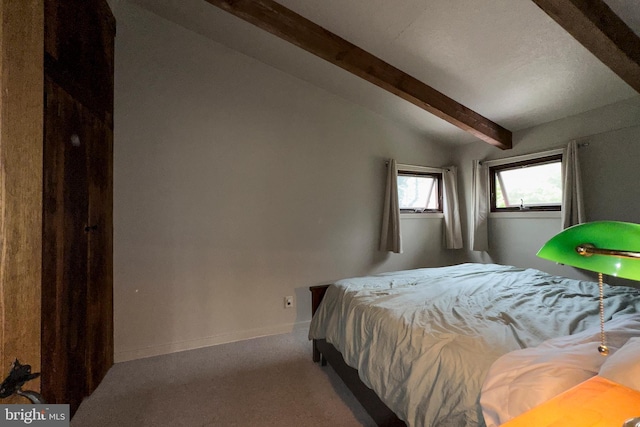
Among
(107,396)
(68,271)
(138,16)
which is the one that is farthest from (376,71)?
(107,396)

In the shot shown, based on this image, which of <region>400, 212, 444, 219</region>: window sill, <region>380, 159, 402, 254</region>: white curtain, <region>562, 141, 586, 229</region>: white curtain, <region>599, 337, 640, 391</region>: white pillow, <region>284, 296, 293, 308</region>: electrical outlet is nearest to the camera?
<region>599, 337, 640, 391</region>: white pillow

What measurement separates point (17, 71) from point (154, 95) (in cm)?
217

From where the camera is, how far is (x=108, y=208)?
6.67 feet

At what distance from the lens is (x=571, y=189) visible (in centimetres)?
241

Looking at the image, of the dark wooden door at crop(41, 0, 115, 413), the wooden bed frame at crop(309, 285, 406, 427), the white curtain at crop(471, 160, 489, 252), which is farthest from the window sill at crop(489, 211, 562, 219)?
the dark wooden door at crop(41, 0, 115, 413)

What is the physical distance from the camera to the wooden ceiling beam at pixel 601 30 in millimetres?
1372

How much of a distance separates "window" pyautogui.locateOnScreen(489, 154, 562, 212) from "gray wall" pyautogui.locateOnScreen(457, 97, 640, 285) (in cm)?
13

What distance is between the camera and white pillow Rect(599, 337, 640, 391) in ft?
1.89

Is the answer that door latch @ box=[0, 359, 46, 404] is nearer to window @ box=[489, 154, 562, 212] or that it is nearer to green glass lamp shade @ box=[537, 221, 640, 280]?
green glass lamp shade @ box=[537, 221, 640, 280]

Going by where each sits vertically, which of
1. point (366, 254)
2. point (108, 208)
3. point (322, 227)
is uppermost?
point (108, 208)

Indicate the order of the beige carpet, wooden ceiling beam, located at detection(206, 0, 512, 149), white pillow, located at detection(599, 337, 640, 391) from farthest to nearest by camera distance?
wooden ceiling beam, located at detection(206, 0, 512, 149), the beige carpet, white pillow, located at detection(599, 337, 640, 391)

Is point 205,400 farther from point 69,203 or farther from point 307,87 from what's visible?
point 307,87

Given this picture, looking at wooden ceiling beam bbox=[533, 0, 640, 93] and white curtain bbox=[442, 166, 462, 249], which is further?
white curtain bbox=[442, 166, 462, 249]

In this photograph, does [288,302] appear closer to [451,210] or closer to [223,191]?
[223,191]
